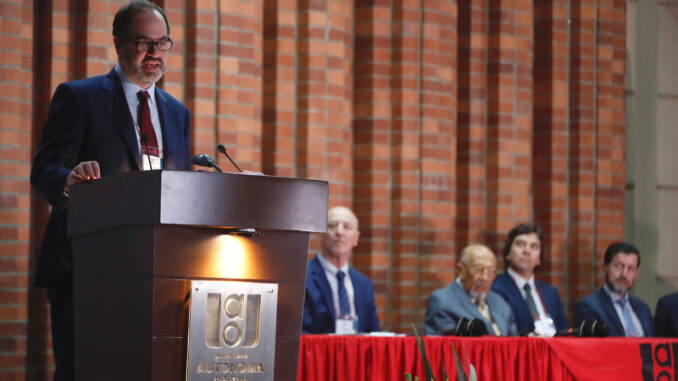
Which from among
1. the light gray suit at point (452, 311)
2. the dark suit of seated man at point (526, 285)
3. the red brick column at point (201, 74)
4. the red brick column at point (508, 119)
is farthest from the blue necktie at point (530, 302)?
the red brick column at point (201, 74)

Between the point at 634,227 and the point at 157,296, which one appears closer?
the point at 157,296

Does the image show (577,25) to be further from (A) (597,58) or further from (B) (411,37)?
(B) (411,37)

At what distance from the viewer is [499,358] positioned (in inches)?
176

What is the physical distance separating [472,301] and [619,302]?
1.09 m

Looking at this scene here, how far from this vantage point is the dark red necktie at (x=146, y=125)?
2.73 m

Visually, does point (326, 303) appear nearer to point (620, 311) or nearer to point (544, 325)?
point (544, 325)

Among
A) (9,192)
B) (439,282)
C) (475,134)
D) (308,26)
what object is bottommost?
(439,282)

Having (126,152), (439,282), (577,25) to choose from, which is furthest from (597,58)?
(126,152)

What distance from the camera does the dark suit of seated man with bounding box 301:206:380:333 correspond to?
535cm

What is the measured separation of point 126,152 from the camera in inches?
106

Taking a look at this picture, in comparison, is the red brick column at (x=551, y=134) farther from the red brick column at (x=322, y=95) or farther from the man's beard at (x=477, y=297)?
the red brick column at (x=322, y=95)

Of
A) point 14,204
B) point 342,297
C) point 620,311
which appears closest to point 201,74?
point 14,204

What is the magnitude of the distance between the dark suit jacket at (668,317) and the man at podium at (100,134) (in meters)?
4.00

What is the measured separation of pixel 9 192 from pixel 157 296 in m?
3.10
